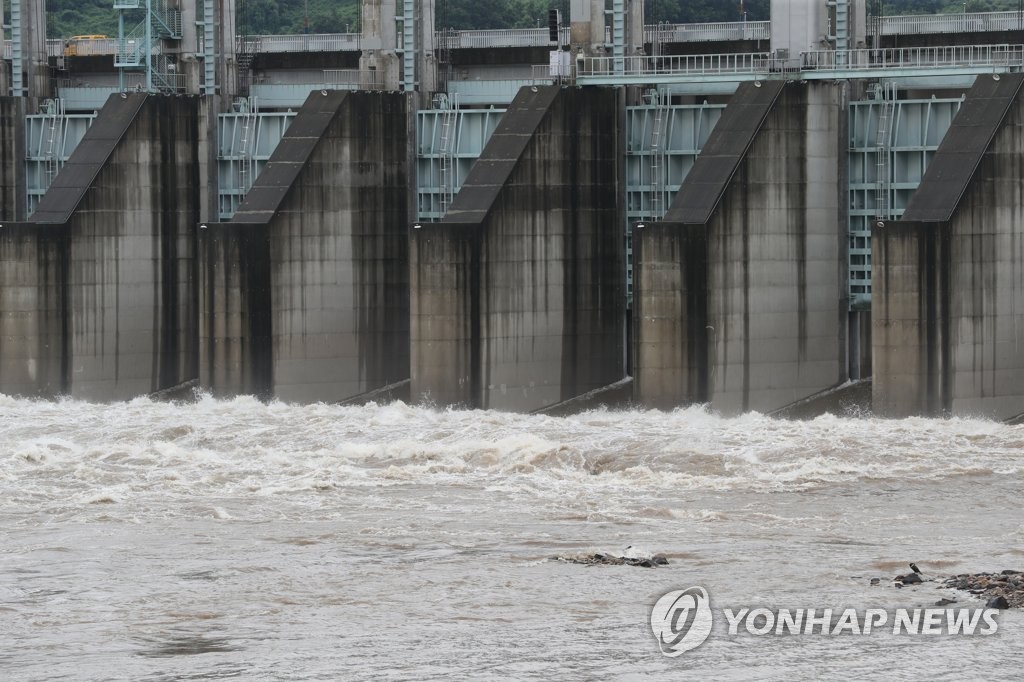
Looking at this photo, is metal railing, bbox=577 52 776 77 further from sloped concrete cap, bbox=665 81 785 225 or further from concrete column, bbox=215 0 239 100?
concrete column, bbox=215 0 239 100

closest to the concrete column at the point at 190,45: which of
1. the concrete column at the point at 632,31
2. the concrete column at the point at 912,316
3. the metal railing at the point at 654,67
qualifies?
the metal railing at the point at 654,67

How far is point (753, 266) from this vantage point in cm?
3741

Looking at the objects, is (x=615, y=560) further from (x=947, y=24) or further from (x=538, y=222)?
(x=947, y=24)

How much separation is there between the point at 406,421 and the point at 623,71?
8.87 meters

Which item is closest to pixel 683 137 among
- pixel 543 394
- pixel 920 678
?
pixel 543 394

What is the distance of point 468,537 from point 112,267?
17.2m

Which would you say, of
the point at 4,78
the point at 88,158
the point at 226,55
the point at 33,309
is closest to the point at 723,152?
the point at 226,55

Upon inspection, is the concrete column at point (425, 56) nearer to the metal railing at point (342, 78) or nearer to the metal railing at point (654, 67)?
the metal railing at point (342, 78)

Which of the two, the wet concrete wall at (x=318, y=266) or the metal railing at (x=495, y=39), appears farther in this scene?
the metal railing at (x=495, y=39)

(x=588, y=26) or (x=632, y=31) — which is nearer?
(x=588, y=26)

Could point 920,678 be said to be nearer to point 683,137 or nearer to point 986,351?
point 986,351

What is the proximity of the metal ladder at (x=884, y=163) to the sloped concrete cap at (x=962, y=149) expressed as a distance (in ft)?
8.02

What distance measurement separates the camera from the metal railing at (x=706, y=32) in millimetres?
45500

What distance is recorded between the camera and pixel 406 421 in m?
38.5
